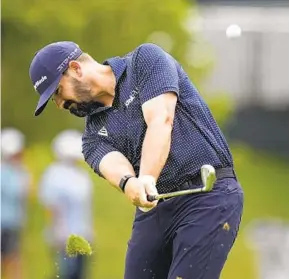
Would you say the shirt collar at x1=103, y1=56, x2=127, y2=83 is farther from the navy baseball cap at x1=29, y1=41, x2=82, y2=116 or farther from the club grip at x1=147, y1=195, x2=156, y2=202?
the club grip at x1=147, y1=195, x2=156, y2=202

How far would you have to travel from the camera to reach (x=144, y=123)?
638 centimetres

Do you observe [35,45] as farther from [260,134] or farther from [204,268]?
[260,134]

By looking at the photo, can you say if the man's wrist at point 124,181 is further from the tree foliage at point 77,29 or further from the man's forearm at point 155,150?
the tree foliage at point 77,29

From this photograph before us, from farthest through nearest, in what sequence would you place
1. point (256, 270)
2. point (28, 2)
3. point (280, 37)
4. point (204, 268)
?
point (280, 37), point (28, 2), point (256, 270), point (204, 268)

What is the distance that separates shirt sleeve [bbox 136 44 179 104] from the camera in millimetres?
6281

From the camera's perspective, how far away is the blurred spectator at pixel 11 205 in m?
13.5

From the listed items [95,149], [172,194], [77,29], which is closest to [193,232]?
[172,194]

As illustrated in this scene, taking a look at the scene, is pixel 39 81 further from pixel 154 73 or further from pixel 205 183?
pixel 205 183

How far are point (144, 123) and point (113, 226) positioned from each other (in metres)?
11.1

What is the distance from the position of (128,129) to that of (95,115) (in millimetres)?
230

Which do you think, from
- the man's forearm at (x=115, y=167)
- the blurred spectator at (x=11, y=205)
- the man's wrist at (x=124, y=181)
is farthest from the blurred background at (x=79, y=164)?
the man's wrist at (x=124, y=181)

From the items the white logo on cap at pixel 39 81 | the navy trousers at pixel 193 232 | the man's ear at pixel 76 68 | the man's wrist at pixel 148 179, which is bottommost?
the navy trousers at pixel 193 232

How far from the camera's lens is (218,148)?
21.1 ft

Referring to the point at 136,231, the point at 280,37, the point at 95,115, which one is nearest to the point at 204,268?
the point at 136,231
